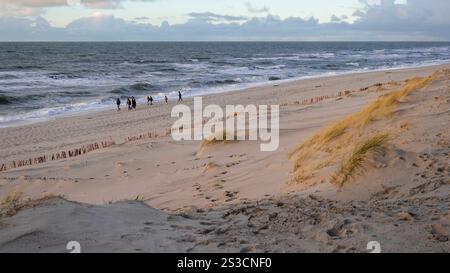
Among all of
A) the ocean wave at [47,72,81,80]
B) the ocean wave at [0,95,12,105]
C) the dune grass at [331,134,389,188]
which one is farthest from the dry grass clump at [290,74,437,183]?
the ocean wave at [47,72,81,80]

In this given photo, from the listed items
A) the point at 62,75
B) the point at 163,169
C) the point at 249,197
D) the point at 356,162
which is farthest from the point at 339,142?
the point at 62,75

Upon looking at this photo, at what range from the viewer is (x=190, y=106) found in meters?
29.5

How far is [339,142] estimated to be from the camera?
26.5 feet

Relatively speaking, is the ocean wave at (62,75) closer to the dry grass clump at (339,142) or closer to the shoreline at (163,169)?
the shoreline at (163,169)

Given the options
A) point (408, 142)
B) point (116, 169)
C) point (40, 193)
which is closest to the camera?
point (408, 142)

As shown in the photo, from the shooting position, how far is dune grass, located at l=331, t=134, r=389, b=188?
235 inches

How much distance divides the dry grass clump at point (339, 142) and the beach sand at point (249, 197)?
0.06 meters

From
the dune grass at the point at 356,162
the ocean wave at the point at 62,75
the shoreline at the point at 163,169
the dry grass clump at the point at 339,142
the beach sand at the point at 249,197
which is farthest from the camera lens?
the ocean wave at the point at 62,75

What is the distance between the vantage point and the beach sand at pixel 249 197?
4082 millimetres

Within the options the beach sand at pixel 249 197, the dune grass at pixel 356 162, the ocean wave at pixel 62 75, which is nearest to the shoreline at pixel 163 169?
the beach sand at pixel 249 197

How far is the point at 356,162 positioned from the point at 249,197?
1680 mm
